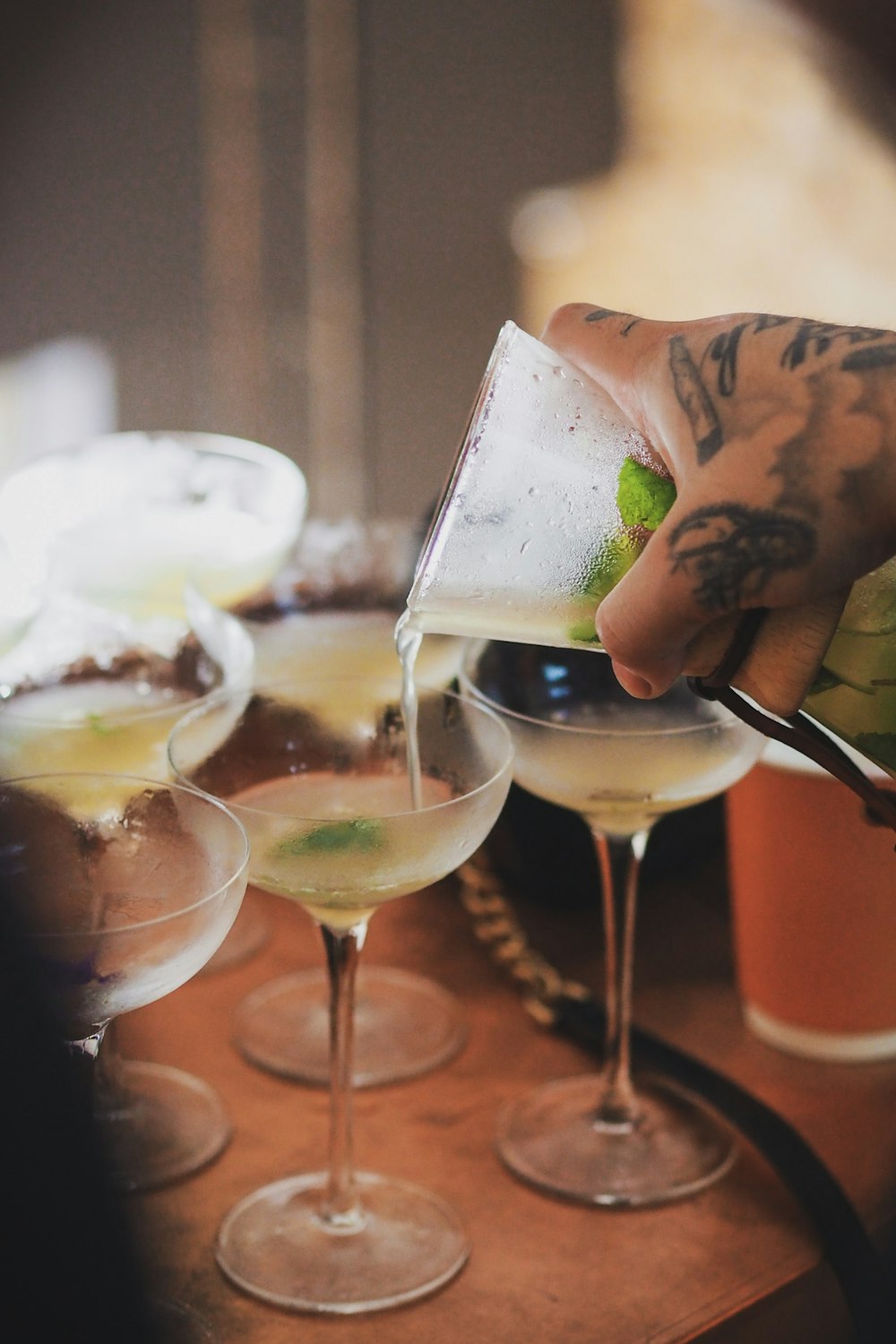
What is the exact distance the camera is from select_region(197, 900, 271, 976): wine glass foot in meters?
1.03

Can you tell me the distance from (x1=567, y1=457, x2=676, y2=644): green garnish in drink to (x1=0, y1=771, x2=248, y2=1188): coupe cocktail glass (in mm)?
197

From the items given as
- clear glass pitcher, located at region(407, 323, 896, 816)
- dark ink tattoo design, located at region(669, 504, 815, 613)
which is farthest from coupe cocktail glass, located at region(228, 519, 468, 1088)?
dark ink tattoo design, located at region(669, 504, 815, 613)

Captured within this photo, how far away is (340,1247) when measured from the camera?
30.0 inches

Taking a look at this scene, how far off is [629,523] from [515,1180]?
16.0 inches

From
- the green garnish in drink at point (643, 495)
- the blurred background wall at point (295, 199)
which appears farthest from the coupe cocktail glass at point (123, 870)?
the blurred background wall at point (295, 199)

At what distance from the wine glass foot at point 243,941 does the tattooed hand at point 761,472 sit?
21.8 inches

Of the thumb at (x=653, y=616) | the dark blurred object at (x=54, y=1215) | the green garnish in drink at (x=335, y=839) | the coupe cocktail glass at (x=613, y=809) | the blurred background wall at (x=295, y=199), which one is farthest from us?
the blurred background wall at (x=295, y=199)

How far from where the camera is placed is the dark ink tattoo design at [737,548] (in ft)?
1.73

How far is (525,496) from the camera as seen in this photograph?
628 millimetres

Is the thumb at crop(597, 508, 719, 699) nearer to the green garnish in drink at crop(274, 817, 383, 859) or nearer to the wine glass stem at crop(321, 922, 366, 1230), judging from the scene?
the green garnish in drink at crop(274, 817, 383, 859)

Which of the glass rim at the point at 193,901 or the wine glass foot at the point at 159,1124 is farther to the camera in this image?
the wine glass foot at the point at 159,1124

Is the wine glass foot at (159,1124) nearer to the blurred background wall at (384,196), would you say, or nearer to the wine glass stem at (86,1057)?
the wine glass stem at (86,1057)

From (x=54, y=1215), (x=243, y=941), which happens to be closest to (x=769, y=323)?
(x=54, y=1215)

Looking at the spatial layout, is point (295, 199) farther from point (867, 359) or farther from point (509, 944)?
point (867, 359)
